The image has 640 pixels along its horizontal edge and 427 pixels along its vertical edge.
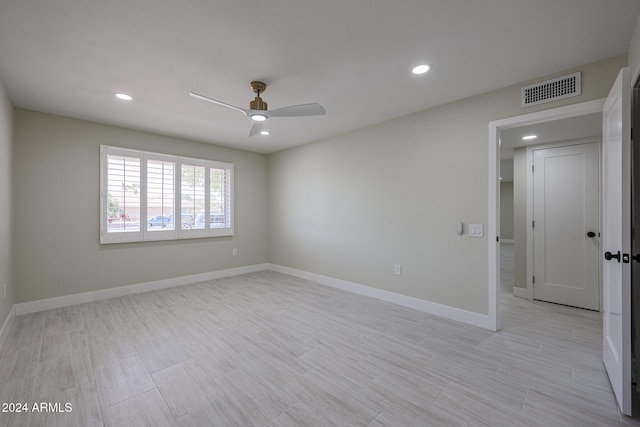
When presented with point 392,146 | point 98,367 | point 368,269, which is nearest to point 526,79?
point 392,146

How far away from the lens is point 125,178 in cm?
411

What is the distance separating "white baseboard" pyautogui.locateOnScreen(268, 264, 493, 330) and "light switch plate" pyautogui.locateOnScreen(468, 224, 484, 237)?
91 cm

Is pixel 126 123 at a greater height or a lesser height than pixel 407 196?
Answer: greater

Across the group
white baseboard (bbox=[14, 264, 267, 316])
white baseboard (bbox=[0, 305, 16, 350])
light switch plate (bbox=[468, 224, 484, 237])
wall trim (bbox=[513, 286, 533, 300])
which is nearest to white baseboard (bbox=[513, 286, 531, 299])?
wall trim (bbox=[513, 286, 533, 300])

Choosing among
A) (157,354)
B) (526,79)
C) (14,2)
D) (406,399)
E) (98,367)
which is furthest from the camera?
(526,79)

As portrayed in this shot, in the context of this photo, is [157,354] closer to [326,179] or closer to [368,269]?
[368,269]

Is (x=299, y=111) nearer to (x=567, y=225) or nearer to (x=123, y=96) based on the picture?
(x=123, y=96)

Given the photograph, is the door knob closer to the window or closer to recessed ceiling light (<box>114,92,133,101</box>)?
recessed ceiling light (<box>114,92,133,101</box>)

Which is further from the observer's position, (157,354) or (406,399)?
(157,354)

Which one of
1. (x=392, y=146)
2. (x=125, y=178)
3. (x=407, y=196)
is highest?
(x=392, y=146)

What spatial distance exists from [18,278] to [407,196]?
5220 millimetres

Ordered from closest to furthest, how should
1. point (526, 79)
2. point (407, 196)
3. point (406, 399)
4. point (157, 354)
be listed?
point (406, 399), point (157, 354), point (526, 79), point (407, 196)

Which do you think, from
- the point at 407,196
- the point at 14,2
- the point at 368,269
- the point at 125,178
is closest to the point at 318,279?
the point at 368,269

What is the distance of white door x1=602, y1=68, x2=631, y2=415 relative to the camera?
1.67m
